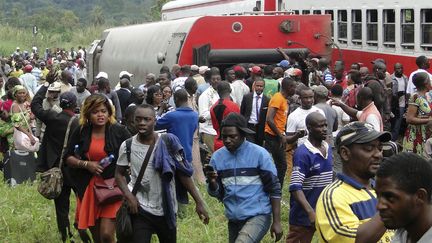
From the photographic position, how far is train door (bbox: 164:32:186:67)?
58.2ft

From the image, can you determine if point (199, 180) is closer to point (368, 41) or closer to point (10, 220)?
point (10, 220)

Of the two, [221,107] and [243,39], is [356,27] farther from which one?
[221,107]

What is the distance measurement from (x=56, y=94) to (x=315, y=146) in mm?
3834

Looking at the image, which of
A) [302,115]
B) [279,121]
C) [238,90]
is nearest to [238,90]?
[238,90]

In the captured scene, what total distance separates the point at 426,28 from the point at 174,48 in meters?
4.69

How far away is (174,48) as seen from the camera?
1808 centimetres

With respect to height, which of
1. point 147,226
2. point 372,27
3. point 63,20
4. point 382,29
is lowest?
point 63,20

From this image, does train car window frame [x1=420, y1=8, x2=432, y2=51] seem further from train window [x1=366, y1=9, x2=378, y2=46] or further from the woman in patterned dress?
the woman in patterned dress

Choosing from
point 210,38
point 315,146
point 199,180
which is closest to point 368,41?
point 210,38

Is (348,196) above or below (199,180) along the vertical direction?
above

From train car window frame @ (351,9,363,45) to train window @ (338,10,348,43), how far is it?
35cm

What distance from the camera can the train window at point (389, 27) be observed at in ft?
58.6

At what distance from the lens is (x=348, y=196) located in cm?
486

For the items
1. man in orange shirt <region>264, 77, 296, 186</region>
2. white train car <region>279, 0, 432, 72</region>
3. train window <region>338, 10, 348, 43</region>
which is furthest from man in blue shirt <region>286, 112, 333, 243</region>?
train window <region>338, 10, 348, 43</region>
